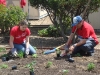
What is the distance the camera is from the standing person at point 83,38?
7790mm

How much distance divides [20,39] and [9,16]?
2.43m

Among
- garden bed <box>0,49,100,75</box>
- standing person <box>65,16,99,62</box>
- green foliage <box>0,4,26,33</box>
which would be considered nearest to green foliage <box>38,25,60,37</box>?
green foliage <box>0,4,26,33</box>

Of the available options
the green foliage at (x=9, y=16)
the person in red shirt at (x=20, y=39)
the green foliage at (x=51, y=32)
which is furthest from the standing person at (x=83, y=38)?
the green foliage at (x=51, y=32)

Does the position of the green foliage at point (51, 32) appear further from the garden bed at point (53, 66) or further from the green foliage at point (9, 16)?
the garden bed at point (53, 66)

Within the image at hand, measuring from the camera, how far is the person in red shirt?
8047mm

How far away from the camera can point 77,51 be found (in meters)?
8.27

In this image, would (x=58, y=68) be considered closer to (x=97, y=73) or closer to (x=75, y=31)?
(x=97, y=73)

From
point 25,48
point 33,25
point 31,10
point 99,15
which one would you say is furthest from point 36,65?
point 31,10

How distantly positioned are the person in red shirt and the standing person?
1.03 m

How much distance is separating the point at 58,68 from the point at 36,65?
55cm

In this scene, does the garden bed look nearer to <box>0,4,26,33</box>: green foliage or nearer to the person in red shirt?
the person in red shirt

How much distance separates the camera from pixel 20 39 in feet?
27.4

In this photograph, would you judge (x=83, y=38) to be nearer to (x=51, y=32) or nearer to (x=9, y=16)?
(x=9, y=16)

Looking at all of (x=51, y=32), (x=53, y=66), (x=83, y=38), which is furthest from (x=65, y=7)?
(x=53, y=66)
